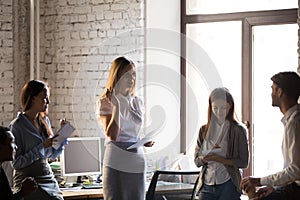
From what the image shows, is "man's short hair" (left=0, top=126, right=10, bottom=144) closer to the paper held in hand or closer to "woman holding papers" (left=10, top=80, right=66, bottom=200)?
"woman holding papers" (left=10, top=80, right=66, bottom=200)

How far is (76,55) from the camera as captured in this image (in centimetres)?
778

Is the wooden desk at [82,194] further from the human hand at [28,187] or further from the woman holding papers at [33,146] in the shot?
the human hand at [28,187]

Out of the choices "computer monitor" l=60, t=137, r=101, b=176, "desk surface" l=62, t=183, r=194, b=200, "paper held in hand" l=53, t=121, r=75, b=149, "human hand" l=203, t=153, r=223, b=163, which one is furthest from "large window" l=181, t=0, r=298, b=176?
"paper held in hand" l=53, t=121, r=75, b=149

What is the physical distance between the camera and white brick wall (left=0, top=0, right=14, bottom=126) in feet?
24.7

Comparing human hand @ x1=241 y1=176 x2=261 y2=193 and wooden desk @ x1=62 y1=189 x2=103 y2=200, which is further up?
human hand @ x1=241 y1=176 x2=261 y2=193

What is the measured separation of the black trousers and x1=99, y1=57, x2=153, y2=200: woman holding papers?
45.6 inches

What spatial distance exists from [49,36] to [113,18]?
78cm

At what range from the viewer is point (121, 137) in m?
5.21

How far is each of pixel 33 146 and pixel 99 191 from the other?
120 centimetres

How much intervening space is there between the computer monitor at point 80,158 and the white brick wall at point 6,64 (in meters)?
1.29

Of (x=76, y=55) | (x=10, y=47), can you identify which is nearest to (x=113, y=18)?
(x=76, y=55)

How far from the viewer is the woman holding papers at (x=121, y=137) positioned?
5.18 m

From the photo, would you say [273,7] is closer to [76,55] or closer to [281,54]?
[281,54]

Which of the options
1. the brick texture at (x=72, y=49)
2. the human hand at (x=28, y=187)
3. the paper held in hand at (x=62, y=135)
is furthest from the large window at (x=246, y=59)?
the human hand at (x=28, y=187)
